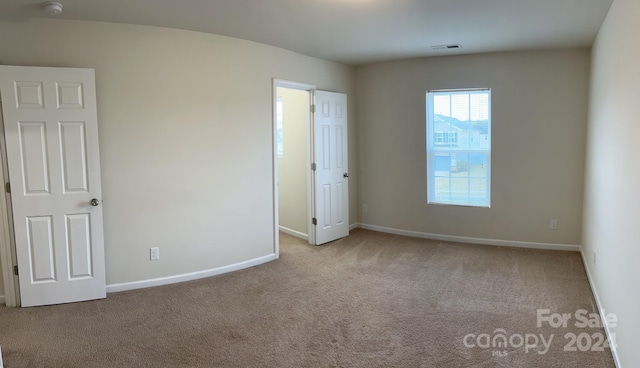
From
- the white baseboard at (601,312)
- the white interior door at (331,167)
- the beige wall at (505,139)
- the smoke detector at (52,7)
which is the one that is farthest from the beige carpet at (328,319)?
the smoke detector at (52,7)

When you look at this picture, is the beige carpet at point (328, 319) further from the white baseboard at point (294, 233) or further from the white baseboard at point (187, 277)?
the white baseboard at point (294, 233)

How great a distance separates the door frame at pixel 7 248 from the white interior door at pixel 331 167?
3169mm

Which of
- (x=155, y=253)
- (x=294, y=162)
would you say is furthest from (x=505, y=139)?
(x=155, y=253)

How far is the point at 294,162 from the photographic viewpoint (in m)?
5.92

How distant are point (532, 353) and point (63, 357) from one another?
9.99 feet

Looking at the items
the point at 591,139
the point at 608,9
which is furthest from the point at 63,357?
the point at 591,139

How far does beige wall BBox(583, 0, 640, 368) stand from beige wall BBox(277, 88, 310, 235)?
3.20 m

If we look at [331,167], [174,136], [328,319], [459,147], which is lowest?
[328,319]

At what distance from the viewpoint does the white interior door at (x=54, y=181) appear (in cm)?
340

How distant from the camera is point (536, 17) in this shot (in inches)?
141

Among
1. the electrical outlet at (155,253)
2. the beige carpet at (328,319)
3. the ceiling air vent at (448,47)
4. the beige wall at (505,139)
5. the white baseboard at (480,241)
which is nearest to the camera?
the beige carpet at (328,319)

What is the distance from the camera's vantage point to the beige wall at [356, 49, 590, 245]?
4883 millimetres

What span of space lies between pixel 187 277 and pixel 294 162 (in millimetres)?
2352

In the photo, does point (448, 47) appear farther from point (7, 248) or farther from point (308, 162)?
point (7, 248)
